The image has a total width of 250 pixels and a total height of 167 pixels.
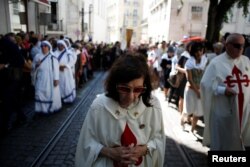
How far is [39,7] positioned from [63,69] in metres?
13.4

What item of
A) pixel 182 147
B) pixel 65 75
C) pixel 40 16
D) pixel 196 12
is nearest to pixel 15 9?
pixel 40 16

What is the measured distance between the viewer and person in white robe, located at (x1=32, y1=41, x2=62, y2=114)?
6934 mm

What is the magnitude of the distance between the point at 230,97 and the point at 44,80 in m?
4.64

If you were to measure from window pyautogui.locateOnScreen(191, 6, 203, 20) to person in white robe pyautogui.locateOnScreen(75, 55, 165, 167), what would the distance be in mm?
32672

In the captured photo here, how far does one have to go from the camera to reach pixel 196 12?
32719 mm

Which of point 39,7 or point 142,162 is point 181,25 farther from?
point 142,162

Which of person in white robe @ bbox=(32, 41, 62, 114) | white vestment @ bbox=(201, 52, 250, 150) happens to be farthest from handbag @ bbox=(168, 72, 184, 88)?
person in white robe @ bbox=(32, 41, 62, 114)

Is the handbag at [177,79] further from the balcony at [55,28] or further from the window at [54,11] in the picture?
the window at [54,11]

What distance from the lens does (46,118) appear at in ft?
22.7

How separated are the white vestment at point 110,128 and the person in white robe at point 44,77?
5.15 m

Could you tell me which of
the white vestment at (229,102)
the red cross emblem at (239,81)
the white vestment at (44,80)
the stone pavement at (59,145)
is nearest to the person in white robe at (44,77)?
the white vestment at (44,80)

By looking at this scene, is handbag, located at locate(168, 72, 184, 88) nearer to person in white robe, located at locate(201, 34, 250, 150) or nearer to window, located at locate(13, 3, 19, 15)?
person in white robe, located at locate(201, 34, 250, 150)

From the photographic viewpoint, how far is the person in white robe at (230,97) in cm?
405

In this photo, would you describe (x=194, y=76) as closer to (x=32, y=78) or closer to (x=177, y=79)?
(x=177, y=79)
